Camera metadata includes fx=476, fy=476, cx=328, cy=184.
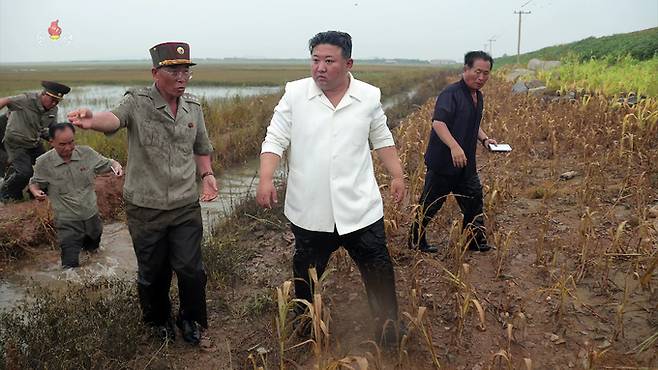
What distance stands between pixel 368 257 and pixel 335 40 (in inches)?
46.3

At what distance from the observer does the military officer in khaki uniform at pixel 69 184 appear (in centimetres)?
404

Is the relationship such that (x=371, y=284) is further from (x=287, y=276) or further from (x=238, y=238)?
(x=238, y=238)

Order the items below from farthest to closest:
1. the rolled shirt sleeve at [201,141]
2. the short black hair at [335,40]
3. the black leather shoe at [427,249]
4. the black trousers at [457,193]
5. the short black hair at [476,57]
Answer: the black leather shoe at [427,249], the black trousers at [457,193], the short black hair at [476,57], the rolled shirt sleeve at [201,141], the short black hair at [335,40]

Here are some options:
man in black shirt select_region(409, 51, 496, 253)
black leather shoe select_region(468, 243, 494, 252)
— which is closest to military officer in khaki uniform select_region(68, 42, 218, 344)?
man in black shirt select_region(409, 51, 496, 253)

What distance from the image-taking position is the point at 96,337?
2.71 m

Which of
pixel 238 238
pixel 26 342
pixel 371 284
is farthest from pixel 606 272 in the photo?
pixel 26 342

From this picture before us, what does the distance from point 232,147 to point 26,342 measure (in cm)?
688

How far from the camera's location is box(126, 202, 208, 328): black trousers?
272 centimetres

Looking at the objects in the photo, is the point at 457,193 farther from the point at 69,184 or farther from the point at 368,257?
the point at 69,184

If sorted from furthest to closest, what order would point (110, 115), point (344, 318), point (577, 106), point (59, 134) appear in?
1. point (577, 106)
2. point (59, 134)
3. point (344, 318)
4. point (110, 115)

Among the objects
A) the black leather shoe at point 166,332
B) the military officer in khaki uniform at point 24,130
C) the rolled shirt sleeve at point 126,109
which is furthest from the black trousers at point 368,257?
the military officer in khaki uniform at point 24,130

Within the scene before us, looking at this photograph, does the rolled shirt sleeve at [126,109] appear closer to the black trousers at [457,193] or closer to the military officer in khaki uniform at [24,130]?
the black trousers at [457,193]

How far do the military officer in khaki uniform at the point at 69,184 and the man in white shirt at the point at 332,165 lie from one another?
196 centimetres

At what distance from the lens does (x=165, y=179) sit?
2.69 m
